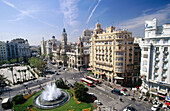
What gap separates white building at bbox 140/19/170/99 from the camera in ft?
142

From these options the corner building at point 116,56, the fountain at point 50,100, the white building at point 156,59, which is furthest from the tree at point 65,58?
the white building at point 156,59

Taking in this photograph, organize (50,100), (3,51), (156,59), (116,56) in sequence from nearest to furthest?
1. (50,100)
2. (156,59)
3. (116,56)
4. (3,51)

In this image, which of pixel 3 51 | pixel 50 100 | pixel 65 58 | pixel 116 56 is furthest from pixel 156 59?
pixel 3 51

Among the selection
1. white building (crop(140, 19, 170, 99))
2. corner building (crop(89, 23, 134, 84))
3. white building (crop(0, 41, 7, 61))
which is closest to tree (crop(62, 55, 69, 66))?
corner building (crop(89, 23, 134, 84))

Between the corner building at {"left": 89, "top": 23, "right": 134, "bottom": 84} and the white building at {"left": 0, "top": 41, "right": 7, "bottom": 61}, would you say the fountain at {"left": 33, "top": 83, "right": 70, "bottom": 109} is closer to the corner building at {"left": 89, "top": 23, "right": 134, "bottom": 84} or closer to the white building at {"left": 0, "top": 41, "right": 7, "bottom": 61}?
the corner building at {"left": 89, "top": 23, "right": 134, "bottom": 84}

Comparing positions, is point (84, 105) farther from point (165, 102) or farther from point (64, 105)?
point (165, 102)

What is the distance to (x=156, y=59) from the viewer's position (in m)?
46.4

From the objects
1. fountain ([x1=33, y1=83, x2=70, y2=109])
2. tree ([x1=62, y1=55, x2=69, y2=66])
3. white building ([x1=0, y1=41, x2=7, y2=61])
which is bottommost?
fountain ([x1=33, y1=83, x2=70, y2=109])

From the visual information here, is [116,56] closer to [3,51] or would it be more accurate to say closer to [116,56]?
[116,56]

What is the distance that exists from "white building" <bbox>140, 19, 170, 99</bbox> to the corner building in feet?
34.8

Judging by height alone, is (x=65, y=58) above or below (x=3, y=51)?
below

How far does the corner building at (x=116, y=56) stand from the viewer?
60.4 metres

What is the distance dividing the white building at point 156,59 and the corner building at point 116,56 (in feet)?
34.8

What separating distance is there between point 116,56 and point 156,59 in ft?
67.8
